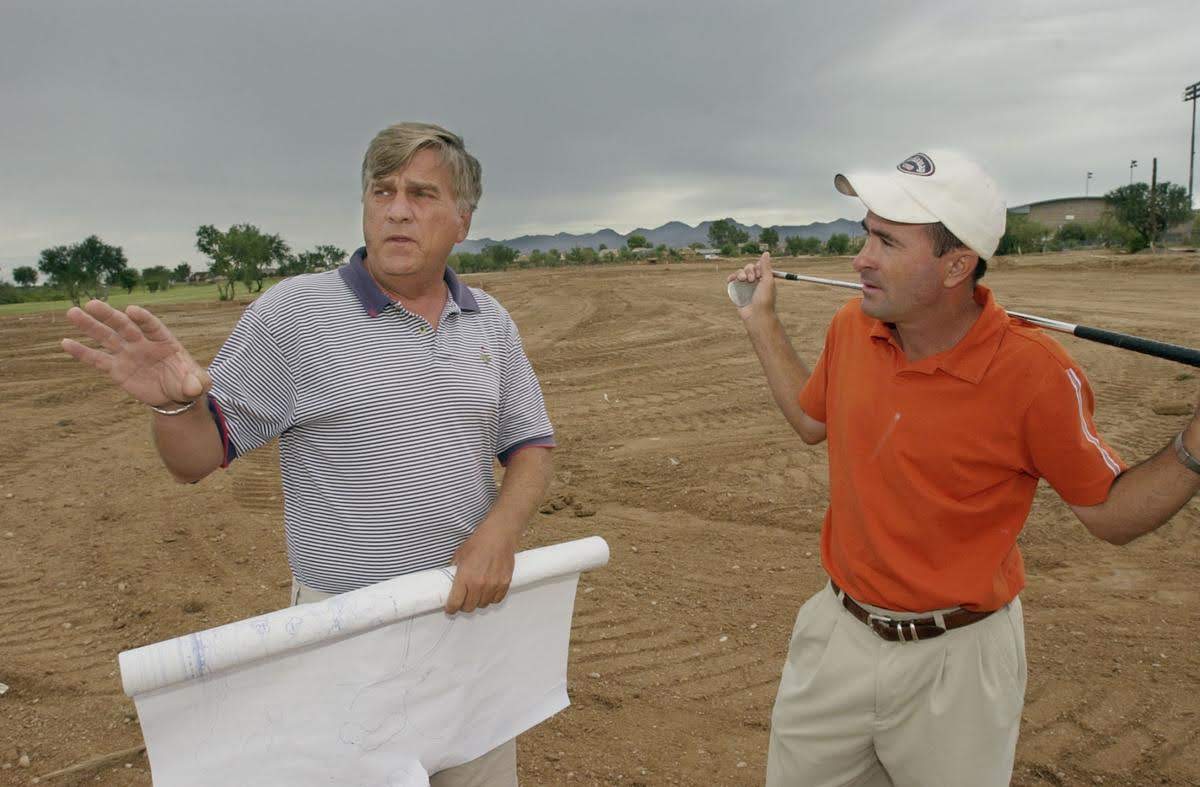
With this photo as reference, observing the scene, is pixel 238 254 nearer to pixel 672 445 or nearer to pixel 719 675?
pixel 672 445

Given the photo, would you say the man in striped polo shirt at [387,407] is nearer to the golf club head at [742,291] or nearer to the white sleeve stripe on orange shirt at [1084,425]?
the golf club head at [742,291]

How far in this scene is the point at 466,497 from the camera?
198 cm

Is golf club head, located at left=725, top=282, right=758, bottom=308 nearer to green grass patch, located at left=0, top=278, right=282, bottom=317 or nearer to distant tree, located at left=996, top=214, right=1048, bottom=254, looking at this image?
green grass patch, located at left=0, top=278, right=282, bottom=317

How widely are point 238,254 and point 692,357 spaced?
88.7 ft

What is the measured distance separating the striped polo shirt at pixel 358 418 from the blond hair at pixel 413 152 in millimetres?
232

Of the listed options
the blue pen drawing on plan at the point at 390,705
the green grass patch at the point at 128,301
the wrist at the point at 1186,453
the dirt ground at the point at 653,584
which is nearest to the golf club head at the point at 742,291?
the wrist at the point at 1186,453

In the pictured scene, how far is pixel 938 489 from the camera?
193 centimetres

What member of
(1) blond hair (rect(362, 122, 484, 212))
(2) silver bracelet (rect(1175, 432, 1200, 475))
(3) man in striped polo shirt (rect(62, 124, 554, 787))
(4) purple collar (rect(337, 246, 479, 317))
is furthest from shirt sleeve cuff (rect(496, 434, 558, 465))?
(2) silver bracelet (rect(1175, 432, 1200, 475))

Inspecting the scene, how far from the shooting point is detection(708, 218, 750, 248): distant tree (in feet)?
232

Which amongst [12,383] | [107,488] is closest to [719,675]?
[107,488]

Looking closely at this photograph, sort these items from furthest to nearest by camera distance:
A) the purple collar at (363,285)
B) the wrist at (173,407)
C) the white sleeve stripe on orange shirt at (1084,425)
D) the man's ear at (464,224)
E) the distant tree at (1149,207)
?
the distant tree at (1149,207)
the man's ear at (464,224)
the purple collar at (363,285)
the white sleeve stripe on orange shirt at (1084,425)
the wrist at (173,407)

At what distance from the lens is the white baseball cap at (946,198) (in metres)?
1.86

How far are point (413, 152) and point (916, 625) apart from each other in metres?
1.74

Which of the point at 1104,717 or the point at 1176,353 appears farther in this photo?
the point at 1104,717
